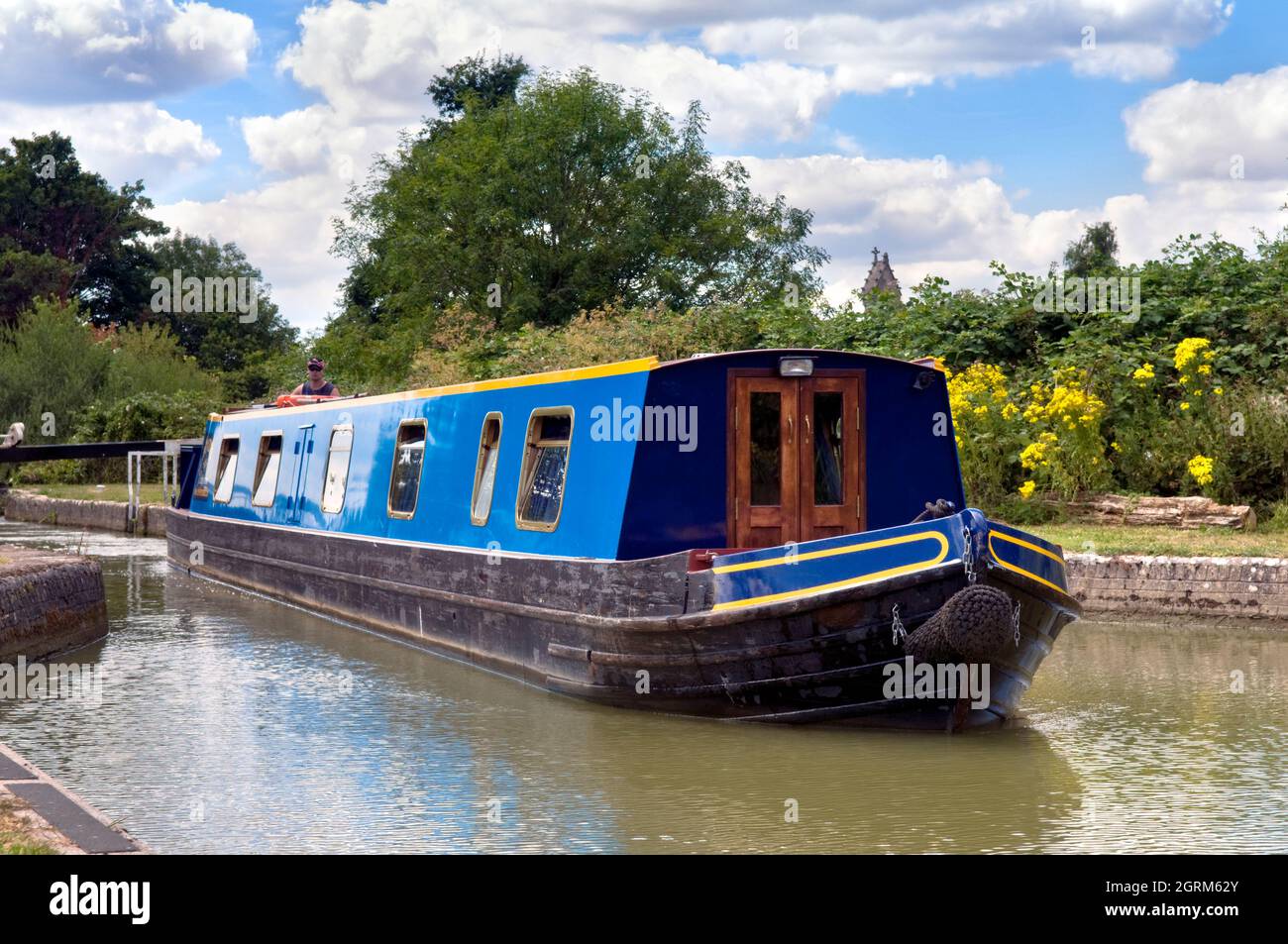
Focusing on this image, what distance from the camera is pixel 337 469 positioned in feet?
48.0

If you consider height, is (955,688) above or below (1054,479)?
below

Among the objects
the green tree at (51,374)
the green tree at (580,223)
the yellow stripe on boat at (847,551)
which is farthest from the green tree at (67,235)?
the yellow stripe on boat at (847,551)

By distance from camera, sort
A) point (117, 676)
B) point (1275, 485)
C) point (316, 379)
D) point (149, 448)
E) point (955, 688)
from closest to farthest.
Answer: point (955, 688)
point (117, 676)
point (1275, 485)
point (316, 379)
point (149, 448)

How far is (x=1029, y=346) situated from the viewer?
757 inches

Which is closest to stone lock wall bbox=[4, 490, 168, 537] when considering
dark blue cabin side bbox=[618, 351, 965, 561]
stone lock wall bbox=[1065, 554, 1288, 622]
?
stone lock wall bbox=[1065, 554, 1288, 622]

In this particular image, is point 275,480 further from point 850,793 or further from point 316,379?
point 850,793

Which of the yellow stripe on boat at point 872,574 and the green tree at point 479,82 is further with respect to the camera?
the green tree at point 479,82

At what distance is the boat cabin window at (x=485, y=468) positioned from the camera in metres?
11.4

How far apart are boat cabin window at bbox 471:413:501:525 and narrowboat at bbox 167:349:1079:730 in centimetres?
2

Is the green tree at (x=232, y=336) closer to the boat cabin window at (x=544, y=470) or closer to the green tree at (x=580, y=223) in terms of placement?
the green tree at (x=580, y=223)

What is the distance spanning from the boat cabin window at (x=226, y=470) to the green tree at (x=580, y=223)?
15.3 meters

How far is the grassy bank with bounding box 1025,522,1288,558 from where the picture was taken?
13184 mm
